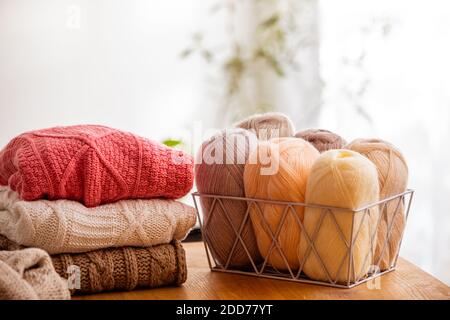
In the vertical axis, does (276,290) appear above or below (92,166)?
below

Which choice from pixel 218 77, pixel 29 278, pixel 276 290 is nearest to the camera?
pixel 29 278

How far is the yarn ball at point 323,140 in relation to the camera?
75 cm

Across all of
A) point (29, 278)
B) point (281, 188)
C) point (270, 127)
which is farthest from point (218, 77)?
point (29, 278)

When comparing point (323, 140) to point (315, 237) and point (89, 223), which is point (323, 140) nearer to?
point (315, 237)

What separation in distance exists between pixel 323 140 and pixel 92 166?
273mm

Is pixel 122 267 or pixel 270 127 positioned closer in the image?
pixel 122 267

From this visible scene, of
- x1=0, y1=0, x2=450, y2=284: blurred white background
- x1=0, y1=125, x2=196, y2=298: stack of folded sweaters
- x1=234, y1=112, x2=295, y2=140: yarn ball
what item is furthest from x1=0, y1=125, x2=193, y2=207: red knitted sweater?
x1=0, y1=0, x2=450, y2=284: blurred white background

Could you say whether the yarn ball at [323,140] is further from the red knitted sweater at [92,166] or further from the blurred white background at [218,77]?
the blurred white background at [218,77]

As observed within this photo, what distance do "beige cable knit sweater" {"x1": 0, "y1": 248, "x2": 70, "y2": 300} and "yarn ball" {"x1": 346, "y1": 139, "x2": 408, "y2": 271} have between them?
34 cm

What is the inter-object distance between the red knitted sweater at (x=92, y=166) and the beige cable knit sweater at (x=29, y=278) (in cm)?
8

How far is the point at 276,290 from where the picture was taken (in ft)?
2.13

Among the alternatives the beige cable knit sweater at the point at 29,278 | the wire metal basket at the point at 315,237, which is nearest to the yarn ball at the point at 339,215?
the wire metal basket at the point at 315,237

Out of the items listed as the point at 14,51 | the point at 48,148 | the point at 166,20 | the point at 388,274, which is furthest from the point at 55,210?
the point at 166,20
